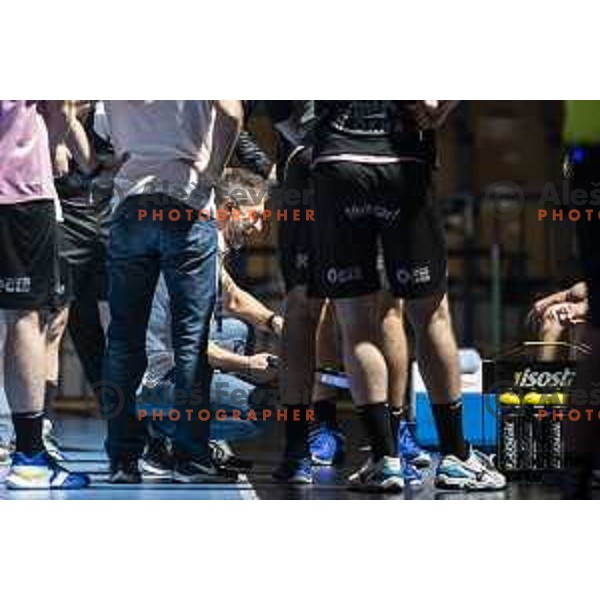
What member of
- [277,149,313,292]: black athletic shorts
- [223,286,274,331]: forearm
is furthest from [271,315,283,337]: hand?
[277,149,313,292]: black athletic shorts

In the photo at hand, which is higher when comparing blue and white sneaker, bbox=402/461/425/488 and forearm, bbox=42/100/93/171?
forearm, bbox=42/100/93/171

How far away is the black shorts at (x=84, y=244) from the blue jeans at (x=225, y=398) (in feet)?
0.71

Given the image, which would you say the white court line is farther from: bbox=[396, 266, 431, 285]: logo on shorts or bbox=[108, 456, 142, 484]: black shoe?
bbox=[396, 266, 431, 285]: logo on shorts

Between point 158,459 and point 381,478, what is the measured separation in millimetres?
670

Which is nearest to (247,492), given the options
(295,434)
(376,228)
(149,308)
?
(295,434)

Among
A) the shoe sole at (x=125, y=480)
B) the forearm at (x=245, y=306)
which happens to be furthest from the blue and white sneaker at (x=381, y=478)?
the shoe sole at (x=125, y=480)

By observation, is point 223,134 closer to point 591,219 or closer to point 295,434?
point 295,434

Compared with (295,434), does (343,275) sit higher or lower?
higher

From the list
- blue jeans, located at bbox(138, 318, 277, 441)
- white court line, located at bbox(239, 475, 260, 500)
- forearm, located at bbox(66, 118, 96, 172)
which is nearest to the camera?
white court line, located at bbox(239, 475, 260, 500)

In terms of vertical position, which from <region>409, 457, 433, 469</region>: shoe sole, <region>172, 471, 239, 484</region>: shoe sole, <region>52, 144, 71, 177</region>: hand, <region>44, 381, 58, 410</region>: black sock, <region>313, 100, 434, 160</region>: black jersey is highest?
<region>313, 100, 434, 160</region>: black jersey

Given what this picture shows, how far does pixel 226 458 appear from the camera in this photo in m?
5.38

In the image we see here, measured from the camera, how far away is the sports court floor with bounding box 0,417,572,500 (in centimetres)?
525
